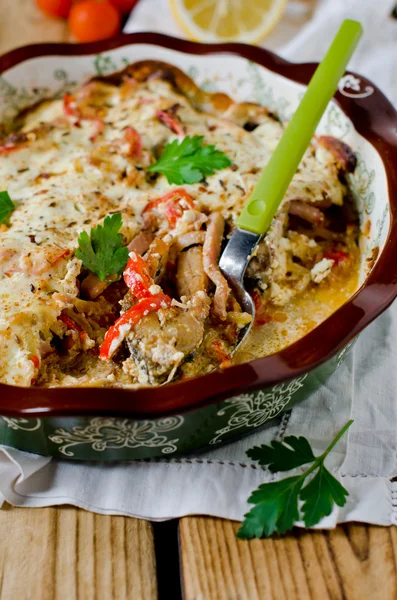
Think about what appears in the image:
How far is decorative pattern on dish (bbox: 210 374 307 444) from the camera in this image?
2.29 meters

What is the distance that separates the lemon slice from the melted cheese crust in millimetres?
1022

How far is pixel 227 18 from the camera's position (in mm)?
4500

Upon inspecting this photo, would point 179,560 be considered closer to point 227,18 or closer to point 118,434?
point 118,434

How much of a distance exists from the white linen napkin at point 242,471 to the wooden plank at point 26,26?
3259 mm

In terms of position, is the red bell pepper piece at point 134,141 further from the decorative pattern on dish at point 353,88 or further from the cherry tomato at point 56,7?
the cherry tomato at point 56,7

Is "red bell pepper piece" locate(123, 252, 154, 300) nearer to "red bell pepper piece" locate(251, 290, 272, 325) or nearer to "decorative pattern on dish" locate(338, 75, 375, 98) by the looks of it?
"red bell pepper piece" locate(251, 290, 272, 325)

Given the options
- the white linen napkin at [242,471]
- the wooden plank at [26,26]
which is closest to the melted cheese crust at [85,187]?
the white linen napkin at [242,471]

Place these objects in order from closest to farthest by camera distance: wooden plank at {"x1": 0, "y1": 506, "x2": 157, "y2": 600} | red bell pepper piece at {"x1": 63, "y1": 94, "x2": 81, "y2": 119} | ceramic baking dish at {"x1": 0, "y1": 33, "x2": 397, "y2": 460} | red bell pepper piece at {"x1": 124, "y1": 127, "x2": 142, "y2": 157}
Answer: ceramic baking dish at {"x1": 0, "y1": 33, "x2": 397, "y2": 460}
wooden plank at {"x1": 0, "y1": 506, "x2": 157, "y2": 600}
red bell pepper piece at {"x1": 124, "y1": 127, "x2": 142, "y2": 157}
red bell pepper piece at {"x1": 63, "y1": 94, "x2": 81, "y2": 119}

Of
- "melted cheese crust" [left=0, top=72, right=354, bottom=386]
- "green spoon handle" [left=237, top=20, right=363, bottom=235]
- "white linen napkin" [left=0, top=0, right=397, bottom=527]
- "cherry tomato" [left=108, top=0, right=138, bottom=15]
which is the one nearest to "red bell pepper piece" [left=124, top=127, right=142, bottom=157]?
"melted cheese crust" [left=0, top=72, right=354, bottom=386]

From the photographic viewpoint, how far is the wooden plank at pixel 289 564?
226cm

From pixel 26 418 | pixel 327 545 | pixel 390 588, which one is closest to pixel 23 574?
pixel 26 418

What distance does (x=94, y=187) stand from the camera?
3094mm

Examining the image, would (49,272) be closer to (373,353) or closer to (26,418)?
(26,418)

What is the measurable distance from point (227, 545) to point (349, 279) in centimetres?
134
